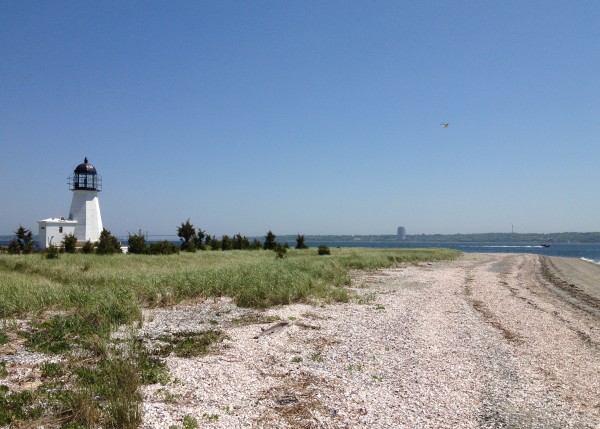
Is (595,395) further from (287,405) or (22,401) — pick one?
(22,401)

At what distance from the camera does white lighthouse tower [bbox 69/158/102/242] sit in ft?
155

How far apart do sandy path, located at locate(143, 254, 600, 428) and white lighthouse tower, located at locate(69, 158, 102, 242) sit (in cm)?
3759

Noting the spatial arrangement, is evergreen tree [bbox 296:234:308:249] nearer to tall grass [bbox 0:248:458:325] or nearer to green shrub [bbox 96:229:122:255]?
green shrub [bbox 96:229:122:255]

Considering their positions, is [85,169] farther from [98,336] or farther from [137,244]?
[98,336]

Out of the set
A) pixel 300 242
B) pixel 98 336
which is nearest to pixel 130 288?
pixel 98 336

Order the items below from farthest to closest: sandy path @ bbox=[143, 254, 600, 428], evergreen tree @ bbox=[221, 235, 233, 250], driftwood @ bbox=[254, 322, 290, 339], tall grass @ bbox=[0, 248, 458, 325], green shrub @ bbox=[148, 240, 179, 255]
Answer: evergreen tree @ bbox=[221, 235, 233, 250], green shrub @ bbox=[148, 240, 179, 255], tall grass @ bbox=[0, 248, 458, 325], driftwood @ bbox=[254, 322, 290, 339], sandy path @ bbox=[143, 254, 600, 428]

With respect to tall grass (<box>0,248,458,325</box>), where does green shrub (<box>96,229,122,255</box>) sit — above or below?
above

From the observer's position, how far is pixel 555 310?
1709 cm

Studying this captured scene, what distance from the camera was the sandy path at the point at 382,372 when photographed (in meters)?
6.50

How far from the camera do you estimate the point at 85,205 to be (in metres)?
47.5

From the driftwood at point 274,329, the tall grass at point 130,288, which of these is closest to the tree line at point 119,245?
the tall grass at point 130,288

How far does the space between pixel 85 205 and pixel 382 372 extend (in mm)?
45651

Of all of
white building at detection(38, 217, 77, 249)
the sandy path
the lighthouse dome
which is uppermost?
the lighthouse dome

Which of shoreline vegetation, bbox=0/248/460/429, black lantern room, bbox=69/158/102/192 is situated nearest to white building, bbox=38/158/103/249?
black lantern room, bbox=69/158/102/192
